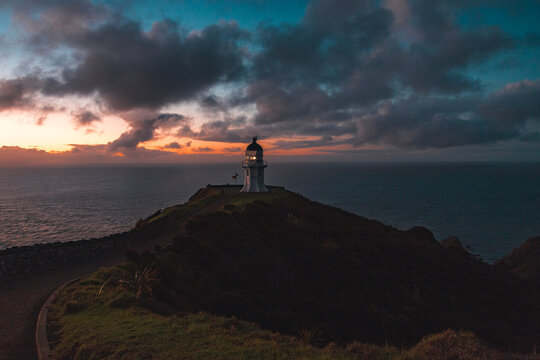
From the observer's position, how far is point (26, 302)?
37.2ft

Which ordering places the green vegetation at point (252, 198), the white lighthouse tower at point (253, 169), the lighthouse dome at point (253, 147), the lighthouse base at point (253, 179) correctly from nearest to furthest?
1. the green vegetation at point (252, 198)
2. the white lighthouse tower at point (253, 169)
3. the lighthouse base at point (253, 179)
4. the lighthouse dome at point (253, 147)

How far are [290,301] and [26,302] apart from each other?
11.2m

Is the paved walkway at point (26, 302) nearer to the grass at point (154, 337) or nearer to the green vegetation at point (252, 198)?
the grass at point (154, 337)

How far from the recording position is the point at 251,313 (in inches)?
446

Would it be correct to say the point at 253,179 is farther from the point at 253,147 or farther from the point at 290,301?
the point at 290,301

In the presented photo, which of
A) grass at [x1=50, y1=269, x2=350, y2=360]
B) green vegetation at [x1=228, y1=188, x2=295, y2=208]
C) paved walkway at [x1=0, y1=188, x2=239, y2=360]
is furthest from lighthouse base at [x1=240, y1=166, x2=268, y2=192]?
grass at [x1=50, y1=269, x2=350, y2=360]

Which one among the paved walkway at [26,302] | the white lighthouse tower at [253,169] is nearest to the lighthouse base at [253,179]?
the white lighthouse tower at [253,169]

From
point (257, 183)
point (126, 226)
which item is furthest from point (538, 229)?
point (126, 226)

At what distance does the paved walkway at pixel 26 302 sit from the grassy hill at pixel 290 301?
0.82 m

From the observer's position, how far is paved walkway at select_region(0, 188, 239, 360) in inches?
315

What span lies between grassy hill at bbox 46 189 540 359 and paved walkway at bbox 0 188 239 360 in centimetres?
82

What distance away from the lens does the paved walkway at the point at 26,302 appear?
26.3ft

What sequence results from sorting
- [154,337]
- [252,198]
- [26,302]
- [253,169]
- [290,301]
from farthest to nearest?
[253,169] < [252,198] < [290,301] < [26,302] < [154,337]

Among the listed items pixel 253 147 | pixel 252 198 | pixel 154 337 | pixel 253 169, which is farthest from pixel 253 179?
pixel 154 337
